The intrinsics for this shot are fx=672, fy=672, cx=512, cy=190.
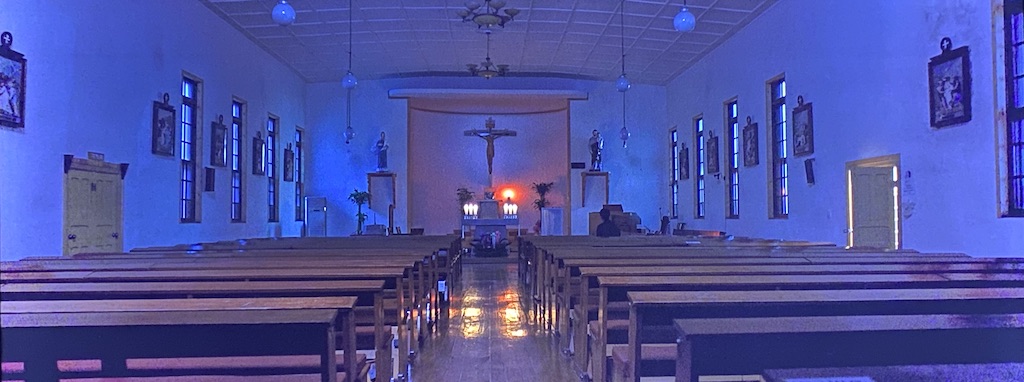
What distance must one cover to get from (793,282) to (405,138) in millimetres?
15343

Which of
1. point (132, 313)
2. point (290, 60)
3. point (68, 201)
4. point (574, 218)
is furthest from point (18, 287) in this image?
point (574, 218)

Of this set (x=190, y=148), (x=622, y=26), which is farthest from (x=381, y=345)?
(x=622, y=26)

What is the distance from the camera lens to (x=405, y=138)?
17781 mm

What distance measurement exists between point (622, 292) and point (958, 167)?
192 inches

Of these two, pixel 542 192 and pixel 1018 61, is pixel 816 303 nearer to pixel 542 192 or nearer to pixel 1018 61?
pixel 1018 61

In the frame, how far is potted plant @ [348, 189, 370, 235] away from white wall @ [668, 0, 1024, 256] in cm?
891

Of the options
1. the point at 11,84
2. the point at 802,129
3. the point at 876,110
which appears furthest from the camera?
the point at 802,129

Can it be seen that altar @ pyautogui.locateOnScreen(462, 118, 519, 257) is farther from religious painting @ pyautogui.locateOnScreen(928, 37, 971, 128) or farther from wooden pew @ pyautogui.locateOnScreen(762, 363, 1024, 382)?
wooden pew @ pyautogui.locateOnScreen(762, 363, 1024, 382)

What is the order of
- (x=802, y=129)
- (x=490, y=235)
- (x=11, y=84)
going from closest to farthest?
(x=11, y=84) → (x=802, y=129) → (x=490, y=235)

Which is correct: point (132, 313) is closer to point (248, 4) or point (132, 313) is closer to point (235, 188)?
point (248, 4)

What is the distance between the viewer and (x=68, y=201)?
760cm

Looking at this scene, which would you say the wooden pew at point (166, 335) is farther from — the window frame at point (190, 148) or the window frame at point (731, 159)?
the window frame at point (731, 159)

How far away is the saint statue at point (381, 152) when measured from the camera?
1716cm

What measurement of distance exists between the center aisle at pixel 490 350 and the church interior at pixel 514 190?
0.04 m
